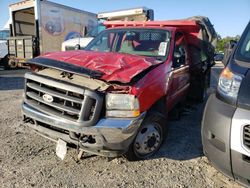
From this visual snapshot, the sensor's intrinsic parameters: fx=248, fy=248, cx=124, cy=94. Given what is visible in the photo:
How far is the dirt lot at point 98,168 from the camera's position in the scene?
9.88ft

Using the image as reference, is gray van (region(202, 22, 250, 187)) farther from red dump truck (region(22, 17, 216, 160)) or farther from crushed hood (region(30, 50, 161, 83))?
crushed hood (region(30, 50, 161, 83))

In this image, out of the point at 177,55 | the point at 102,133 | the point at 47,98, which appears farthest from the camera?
the point at 177,55

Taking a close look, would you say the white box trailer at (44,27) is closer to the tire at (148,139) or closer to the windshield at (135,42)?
the windshield at (135,42)

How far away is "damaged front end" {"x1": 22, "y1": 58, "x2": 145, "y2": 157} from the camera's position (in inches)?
113

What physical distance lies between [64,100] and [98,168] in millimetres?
1034

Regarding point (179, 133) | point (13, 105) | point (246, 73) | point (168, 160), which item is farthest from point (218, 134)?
point (13, 105)

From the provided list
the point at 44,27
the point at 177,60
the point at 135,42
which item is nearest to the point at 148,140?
the point at 177,60

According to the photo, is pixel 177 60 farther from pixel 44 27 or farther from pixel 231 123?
pixel 44 27

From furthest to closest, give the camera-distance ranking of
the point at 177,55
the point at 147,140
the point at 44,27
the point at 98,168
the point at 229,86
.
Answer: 1. the point at 44,27
2. the point at 177,55
3. the point at 147,140
4. the point at 98,168
5. the point at 229,86

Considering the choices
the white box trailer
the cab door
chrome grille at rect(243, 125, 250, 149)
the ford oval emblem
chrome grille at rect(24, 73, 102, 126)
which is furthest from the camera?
the white box trailer

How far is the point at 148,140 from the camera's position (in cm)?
350

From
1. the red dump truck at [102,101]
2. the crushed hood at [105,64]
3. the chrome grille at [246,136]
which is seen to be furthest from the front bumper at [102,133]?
the chrome grille at [246,136]

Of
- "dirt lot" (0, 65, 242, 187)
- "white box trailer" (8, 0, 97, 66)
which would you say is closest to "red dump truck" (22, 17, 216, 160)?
"dirt lot" (0, 65, 242, 187)

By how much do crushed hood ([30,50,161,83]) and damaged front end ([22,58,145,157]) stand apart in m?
0.06
